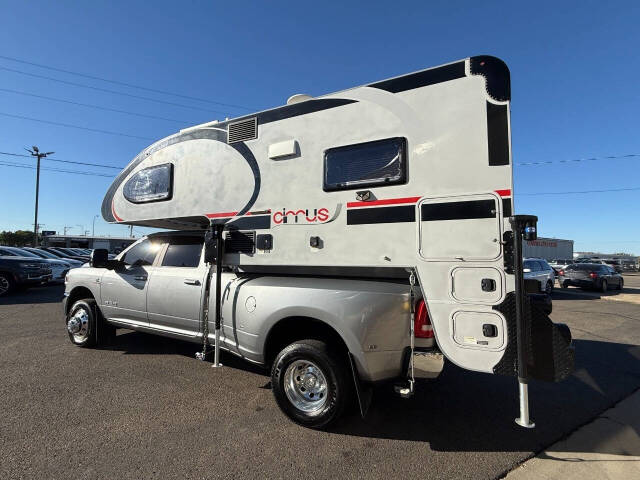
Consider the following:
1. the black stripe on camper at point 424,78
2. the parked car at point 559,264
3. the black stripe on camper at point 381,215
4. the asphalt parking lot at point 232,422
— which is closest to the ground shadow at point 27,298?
the asphalt parking lot at point 232,422

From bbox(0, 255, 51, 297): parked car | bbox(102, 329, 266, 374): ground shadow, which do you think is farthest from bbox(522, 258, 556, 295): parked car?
bbox(0, 255, 51, 297): parked car

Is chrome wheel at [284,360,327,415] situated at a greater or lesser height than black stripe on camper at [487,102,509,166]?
lesser

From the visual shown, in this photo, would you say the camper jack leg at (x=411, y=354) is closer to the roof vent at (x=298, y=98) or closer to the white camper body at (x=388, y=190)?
the white camper body at (x=388, y=190)

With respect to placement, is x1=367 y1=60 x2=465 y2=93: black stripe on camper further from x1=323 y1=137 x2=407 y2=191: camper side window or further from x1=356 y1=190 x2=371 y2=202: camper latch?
x1=356 y1=190 x2=371 y2=202: camper latch

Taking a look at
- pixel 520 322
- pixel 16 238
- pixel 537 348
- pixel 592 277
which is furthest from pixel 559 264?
pixel 16 238

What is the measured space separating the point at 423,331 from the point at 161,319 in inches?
138

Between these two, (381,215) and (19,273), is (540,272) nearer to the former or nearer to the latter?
(381,215)

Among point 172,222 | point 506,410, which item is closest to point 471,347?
point 506,410

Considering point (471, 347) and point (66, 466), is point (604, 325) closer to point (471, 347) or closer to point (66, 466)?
point (471, 347)

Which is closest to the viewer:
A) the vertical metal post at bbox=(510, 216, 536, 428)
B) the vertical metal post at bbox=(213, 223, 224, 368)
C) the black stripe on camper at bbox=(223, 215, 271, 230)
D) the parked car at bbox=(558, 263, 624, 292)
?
the vertical metal post at bbox=(510, 216, 536, 428)

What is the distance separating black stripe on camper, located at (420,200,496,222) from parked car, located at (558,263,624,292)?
1870 centimetres

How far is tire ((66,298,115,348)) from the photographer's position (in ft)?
18.9

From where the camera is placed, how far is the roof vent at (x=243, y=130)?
15.0ft

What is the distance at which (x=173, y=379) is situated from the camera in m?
4.55
